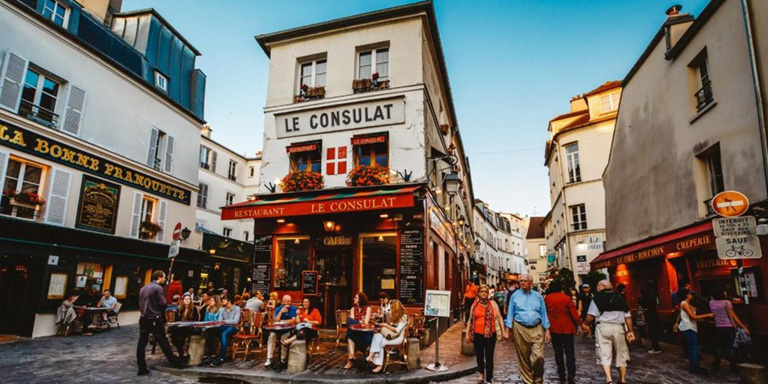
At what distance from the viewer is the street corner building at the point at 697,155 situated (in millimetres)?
7559

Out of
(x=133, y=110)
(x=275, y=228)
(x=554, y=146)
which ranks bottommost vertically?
(x=275, y=228)

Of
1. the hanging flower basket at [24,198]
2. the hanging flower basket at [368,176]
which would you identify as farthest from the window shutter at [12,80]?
the hanging flower basket at [368,176]

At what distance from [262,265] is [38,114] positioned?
330 inches

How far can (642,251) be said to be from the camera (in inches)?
430

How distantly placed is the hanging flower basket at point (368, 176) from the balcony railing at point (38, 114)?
9.77m

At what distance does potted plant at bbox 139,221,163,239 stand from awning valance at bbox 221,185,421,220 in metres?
6.38

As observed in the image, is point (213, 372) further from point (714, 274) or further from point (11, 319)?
point (714, 274)

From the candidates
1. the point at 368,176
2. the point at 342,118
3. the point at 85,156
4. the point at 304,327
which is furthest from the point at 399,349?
the point at 85,156

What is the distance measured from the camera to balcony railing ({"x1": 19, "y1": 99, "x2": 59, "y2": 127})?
11.5m

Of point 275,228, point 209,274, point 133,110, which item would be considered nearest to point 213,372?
point 275,228

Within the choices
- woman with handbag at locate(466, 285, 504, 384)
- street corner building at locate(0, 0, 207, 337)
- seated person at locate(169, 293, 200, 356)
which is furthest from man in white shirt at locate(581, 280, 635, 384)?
street corner building at locate(0, 0, 207, 337)

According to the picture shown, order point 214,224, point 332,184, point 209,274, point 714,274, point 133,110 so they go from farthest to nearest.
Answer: point 214,224 → point 209,274 → point 133,110 → point 332,184 → point 714,274

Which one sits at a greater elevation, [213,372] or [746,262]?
[746,262]

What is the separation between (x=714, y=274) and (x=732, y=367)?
2.70 meters
